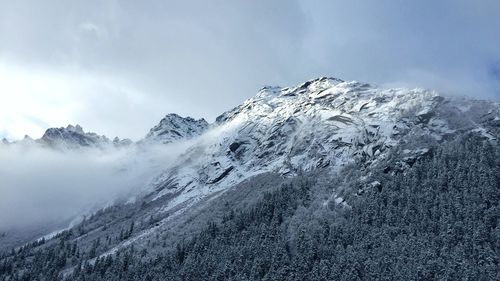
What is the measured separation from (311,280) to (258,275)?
64.8 ft

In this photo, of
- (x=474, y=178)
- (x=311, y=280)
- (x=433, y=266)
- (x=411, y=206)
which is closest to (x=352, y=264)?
(x=311, y=280)

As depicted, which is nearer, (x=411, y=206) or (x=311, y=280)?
(x=311, y=280)

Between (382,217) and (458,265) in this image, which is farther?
(382,217)

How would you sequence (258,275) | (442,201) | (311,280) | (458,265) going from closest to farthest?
(458,265)
(311,280)
(258,275)
(442,201)

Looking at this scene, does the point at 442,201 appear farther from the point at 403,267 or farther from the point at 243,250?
the point at 243,250

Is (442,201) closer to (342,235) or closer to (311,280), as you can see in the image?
(342,235)

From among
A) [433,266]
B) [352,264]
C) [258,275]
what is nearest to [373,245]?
[352,264]

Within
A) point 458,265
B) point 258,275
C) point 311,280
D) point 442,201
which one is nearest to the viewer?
point 458,265

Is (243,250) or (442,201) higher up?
(243,250)

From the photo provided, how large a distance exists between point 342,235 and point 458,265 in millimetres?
46669

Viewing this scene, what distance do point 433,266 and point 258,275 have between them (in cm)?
5575

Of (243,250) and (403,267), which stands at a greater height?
(243,250)

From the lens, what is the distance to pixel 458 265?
512ft

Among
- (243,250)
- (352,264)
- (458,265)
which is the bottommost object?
(458,265)
